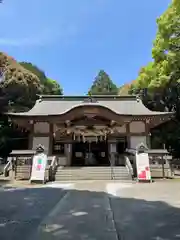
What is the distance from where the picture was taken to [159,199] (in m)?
8.01

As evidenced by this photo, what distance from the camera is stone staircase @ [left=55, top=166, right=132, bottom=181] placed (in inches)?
584

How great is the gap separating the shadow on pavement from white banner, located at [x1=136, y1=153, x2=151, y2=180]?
5275 millimetres

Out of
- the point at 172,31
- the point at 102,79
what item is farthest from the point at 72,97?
the point at 102,79

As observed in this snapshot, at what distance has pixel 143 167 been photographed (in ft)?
44.3

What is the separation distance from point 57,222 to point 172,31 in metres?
15.1

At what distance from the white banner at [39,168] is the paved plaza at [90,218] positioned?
15.5ft

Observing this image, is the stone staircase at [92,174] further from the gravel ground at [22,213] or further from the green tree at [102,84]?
the green tree at [102,84]

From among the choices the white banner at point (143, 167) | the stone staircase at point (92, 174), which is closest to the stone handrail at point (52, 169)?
the stone staircase at point (92, 174)

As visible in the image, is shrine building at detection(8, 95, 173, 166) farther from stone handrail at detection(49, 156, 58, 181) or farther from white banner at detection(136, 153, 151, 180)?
white banner at detection(136, 153, 151, 180)

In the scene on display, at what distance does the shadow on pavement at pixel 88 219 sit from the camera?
451 centimetres

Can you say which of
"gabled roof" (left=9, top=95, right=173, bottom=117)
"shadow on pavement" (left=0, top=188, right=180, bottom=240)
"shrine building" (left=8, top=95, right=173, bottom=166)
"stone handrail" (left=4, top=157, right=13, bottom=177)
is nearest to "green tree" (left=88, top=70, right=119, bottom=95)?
"gabled roof" (left=9, top=95, right=173, bottom=117)

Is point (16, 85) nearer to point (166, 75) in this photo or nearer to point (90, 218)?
point (166, 75)

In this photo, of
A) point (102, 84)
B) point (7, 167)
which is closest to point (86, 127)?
point (7, 167)

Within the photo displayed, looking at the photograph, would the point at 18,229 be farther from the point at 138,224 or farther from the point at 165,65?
the point at 165,65
